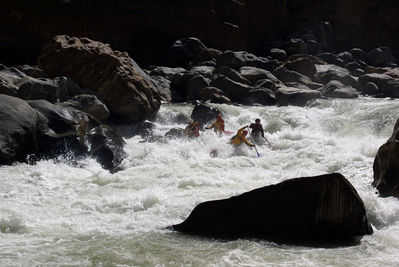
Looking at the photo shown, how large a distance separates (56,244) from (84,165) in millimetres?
3814

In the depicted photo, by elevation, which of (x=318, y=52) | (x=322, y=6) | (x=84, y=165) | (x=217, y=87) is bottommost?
(x=84, y=165)

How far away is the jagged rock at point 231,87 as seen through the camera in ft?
52.1

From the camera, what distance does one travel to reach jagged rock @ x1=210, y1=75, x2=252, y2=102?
1589cm

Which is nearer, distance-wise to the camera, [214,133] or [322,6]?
[214,133]

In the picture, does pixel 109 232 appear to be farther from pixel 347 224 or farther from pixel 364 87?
pixel 364 87

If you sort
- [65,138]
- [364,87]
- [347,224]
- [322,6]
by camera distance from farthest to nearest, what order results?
[322,6], [364,87], [65,138], [347,224]

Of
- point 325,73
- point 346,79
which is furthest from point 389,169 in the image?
point 325,73

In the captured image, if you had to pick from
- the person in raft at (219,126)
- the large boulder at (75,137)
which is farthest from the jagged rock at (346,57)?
the large boulder at (75,137)

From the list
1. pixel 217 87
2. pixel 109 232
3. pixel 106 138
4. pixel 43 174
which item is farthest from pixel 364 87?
pixel 109 232

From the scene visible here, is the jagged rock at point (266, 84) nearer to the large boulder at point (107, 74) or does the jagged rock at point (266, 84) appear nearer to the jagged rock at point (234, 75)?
the jagged rock at point (234, 75)

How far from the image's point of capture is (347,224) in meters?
Result: 5.27

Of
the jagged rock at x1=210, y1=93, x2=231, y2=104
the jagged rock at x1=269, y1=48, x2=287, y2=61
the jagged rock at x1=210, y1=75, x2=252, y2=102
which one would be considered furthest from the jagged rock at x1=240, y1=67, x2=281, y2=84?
the jagged rock at x1=269, y1=48, x2=287, y2=61

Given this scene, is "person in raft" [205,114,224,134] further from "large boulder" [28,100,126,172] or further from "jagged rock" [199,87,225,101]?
"jagged rock" [199,87,225,101]

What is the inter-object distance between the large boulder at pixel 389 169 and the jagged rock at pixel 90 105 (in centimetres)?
654
